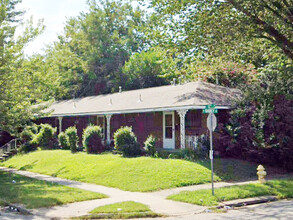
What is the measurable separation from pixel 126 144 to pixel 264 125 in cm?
751

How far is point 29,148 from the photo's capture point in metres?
29.1

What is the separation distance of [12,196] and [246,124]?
1103 centimetres

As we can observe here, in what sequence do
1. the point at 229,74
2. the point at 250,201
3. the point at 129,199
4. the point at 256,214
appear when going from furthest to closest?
the point at 229,74
the point at 129,199
the point at 250,201
the point at 256,214

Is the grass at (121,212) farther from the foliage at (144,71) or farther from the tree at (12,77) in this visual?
the foliage at (144,71)

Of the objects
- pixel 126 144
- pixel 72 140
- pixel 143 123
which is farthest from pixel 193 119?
pixel 72 140

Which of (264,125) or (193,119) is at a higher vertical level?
(193,119)

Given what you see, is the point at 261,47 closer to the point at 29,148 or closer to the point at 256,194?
the point at 256,194

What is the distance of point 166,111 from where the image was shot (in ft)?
77.1

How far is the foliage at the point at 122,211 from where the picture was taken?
417 inches

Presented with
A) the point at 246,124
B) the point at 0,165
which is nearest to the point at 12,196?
the point at 246,124

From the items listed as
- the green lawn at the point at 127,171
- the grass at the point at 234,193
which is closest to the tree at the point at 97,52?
the green lawn at the point at 127,171

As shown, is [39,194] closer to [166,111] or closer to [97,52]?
[166,111]

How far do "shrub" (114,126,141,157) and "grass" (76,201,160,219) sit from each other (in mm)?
9422

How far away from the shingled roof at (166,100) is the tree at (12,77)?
4.34m
